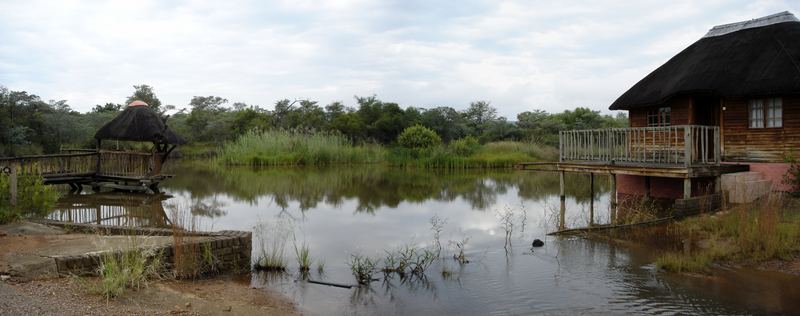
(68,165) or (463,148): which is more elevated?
(463,148)

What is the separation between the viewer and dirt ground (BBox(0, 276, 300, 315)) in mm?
5711

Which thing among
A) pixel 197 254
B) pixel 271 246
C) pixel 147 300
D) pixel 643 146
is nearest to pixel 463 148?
pixel 643 146

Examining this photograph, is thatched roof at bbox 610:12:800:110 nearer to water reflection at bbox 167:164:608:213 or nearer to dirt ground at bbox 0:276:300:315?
water reflection at bbox 167:164:608:213

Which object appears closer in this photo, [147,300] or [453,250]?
[147,300]

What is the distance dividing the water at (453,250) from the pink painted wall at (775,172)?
11.5 feet

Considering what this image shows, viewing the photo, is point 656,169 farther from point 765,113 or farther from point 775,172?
point 765,113

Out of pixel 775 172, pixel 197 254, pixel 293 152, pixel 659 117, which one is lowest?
pixel 197 254

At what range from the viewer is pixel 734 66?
557 inches

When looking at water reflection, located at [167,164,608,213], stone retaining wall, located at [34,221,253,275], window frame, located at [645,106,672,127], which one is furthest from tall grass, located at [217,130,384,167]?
stone retaining wall, located at [34,221,253,275]

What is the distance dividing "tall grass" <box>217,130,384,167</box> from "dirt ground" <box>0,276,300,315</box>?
25.0 meters

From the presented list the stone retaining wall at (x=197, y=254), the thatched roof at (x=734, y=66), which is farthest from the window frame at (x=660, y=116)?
the stone retaining wall at (x=197, y=254)

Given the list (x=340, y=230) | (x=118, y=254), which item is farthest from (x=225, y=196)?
(x=118, y=254)

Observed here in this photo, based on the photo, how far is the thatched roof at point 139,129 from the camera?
1894 centimetres

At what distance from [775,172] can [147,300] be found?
12844mm
